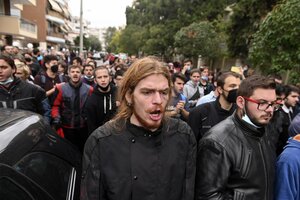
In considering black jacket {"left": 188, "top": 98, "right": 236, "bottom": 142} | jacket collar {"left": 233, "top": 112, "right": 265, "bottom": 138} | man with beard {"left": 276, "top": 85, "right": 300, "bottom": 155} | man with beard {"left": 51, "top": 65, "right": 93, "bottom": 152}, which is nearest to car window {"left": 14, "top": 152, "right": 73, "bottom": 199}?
jacket collar {"left": 233, "top": 112, "right": 265, "bottom": 138}

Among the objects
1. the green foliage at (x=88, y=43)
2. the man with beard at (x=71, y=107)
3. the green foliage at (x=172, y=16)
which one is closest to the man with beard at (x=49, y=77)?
the man with beard at (x=71, y=107)

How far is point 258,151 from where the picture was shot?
6.91 feet

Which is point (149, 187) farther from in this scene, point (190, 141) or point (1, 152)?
point (1, 152)

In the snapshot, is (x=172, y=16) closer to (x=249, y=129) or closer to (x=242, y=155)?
(x=249, y=129)

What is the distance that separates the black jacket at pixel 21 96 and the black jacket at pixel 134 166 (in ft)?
7.93

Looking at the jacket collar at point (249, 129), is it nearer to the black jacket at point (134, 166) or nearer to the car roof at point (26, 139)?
the black jacket at point (134, 166)

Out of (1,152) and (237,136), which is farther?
(237,136)

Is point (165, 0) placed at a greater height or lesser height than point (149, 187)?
greater

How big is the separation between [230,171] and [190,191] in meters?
0.29

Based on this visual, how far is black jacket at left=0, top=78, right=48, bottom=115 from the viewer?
3877mm

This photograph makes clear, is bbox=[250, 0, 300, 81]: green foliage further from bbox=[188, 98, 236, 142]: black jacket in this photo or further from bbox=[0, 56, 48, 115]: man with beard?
bbox=[0, 56, 48, 115]: man with beard

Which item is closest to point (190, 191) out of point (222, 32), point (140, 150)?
point (140, 150)

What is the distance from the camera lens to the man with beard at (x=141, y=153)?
1807mm

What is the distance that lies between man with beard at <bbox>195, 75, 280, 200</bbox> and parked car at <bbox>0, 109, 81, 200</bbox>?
0.86 m
